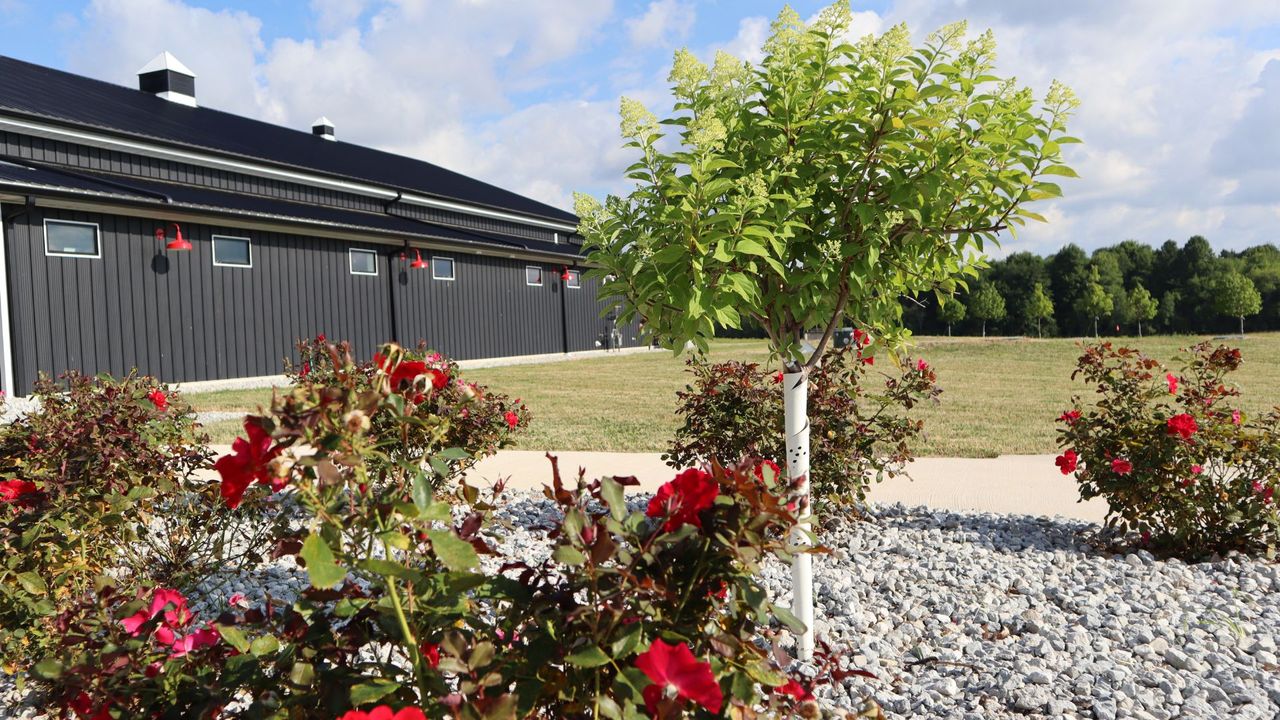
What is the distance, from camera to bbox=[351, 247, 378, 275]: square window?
15.1m

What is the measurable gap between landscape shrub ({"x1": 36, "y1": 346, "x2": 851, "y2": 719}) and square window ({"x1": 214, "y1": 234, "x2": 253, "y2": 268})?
12.9m

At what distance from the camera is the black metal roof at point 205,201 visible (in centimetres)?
1012

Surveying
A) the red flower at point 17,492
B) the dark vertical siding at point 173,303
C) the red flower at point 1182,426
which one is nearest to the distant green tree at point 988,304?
the dark vertical siding at point 173,303

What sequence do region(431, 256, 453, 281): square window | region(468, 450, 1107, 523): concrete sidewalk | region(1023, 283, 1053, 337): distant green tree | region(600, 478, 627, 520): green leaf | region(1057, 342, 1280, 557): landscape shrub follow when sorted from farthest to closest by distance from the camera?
region(1023, 283, 1053, 337): distant green tree, region(431, 256, 453, 281): square window, region(468, 450, 1107, 523): concrete sidewalk, region(1057, 342, 1280, 557): landscape shrub, region(600, 478, 627, 520): green leaf

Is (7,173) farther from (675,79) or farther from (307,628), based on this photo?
(307,628)

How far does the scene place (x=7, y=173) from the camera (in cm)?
991

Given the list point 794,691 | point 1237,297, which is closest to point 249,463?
point 794,691

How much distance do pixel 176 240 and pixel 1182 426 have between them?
12.1 m

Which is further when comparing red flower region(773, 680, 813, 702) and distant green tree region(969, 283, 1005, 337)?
distant green tree region(969, 283, 1005, 337)

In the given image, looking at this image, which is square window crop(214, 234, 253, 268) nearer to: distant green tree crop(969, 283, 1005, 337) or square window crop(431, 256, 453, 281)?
square window crop(431, 256, 453, 281)

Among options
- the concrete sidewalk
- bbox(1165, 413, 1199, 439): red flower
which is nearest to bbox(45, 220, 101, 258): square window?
the concrete sidewalk

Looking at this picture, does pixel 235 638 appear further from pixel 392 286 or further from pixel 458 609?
pixel 392 286

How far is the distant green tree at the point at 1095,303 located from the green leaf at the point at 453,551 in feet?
136

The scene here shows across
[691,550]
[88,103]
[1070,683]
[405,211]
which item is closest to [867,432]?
[1070,683]
